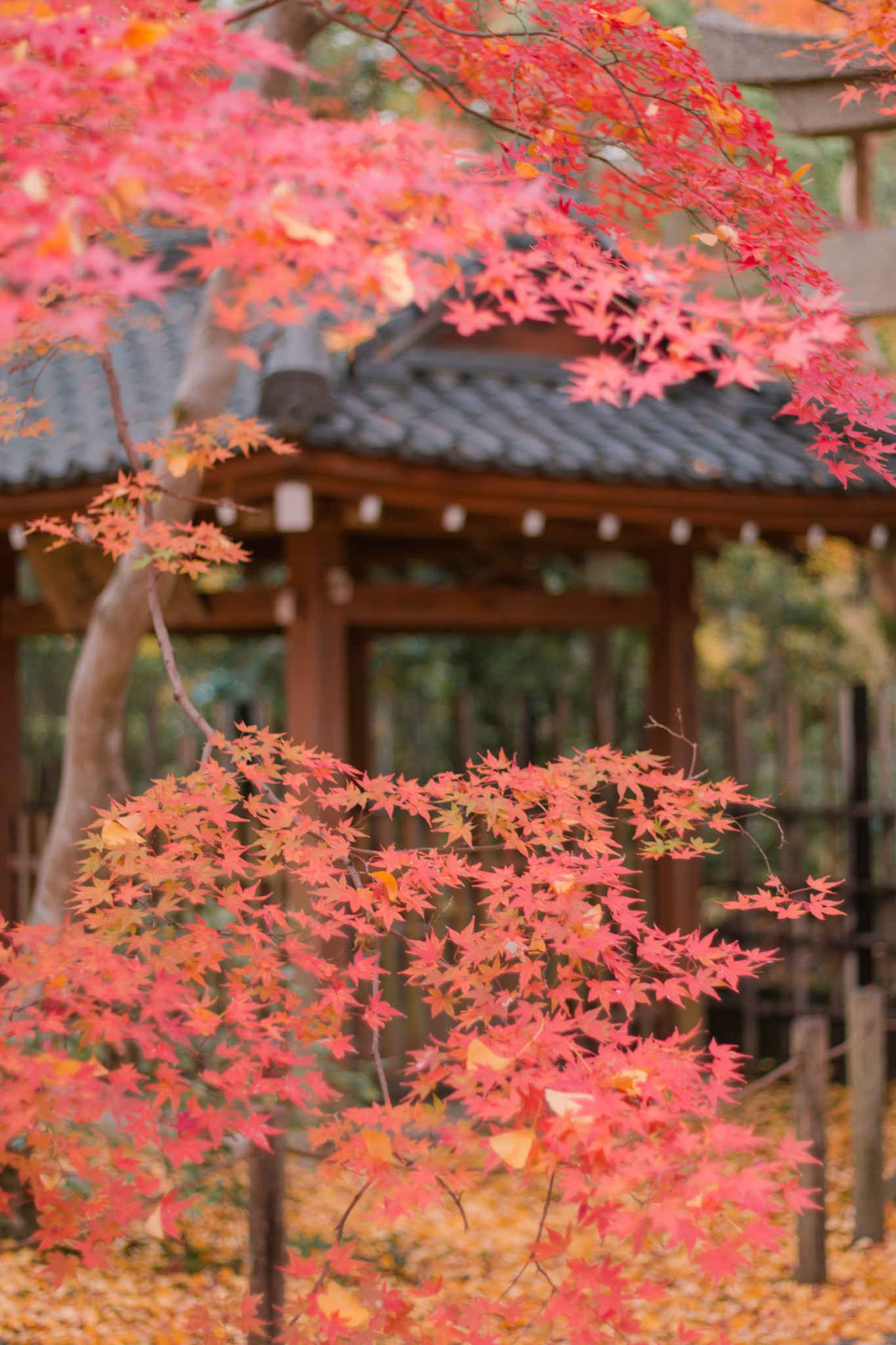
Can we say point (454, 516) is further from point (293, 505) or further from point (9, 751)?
point (9, 751)

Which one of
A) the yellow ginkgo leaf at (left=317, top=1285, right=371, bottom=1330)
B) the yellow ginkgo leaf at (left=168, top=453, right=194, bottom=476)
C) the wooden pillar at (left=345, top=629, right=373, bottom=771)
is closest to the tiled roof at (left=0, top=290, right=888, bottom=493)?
the yellow ginkgo leaf at (left=168, top=453, right=194, bottom=476)

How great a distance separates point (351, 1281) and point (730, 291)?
206 inches

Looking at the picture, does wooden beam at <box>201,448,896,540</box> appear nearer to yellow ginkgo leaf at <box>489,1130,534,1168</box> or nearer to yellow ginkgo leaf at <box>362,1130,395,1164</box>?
yellow ginkgo leaf at <box>362,1130,395,1164</box>

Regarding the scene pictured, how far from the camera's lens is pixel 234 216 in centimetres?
137

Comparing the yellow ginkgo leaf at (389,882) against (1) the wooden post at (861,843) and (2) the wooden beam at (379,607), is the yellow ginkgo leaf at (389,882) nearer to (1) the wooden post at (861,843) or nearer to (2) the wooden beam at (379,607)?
(2) the wooden beam at (379,607)

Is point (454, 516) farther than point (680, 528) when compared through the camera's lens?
No

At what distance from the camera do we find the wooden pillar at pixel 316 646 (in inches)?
174

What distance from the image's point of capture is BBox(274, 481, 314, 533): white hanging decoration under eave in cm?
378

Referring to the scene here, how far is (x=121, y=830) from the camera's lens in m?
1.78

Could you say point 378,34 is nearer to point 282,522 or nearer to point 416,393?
point 282,522

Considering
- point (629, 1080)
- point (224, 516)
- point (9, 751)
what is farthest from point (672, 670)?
point (629, 1080)

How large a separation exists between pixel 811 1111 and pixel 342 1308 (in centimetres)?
211

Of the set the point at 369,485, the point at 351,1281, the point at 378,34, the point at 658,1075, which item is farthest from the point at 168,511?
the point at 351,1281

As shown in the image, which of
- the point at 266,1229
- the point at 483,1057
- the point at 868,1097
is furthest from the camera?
the point at 868,1097
